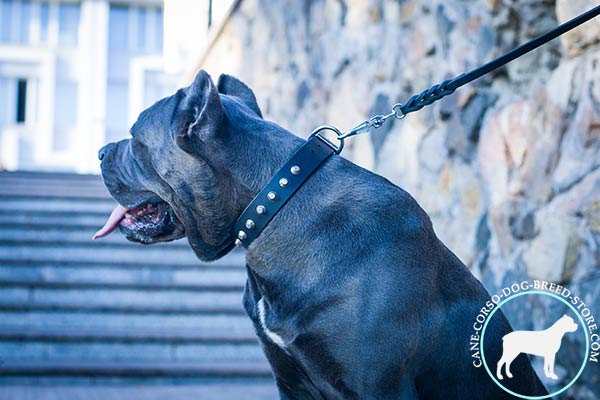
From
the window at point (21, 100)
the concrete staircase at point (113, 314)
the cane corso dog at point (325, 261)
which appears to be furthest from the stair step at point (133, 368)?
the window at point (21, 100)

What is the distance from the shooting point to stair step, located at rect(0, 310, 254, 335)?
4812mm

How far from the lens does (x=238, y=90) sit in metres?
2.74

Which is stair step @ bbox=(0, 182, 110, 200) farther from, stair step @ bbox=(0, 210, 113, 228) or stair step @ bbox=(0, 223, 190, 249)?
stair step @ bbox=(0, 223, 190, 249)

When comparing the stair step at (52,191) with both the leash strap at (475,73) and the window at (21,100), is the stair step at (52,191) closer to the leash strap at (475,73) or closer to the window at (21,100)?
the leash strap at (475,73)

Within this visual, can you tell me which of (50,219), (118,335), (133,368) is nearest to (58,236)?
(50,219)

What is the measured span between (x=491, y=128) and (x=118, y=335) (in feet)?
7.51

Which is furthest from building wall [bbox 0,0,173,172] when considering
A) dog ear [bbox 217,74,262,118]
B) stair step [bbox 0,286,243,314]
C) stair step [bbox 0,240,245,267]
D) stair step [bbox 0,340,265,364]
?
dog ear [bbox 217,74,262,118]

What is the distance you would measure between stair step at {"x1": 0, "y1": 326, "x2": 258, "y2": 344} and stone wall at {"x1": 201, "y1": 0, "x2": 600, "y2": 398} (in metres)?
1.29

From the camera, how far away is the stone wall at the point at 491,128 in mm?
3002

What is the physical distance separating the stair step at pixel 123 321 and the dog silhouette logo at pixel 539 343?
2260 millimetres

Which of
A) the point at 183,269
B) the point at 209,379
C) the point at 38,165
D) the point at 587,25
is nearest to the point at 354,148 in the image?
the point at 183,269

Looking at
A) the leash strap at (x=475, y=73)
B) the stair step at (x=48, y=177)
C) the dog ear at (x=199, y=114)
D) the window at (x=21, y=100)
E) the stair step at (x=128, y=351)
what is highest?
the leash strap at (x=475, y=73)

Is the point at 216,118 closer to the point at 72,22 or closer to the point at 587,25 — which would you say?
the point at 587,25

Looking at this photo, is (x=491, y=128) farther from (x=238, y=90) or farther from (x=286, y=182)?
(x=286, y=182)
